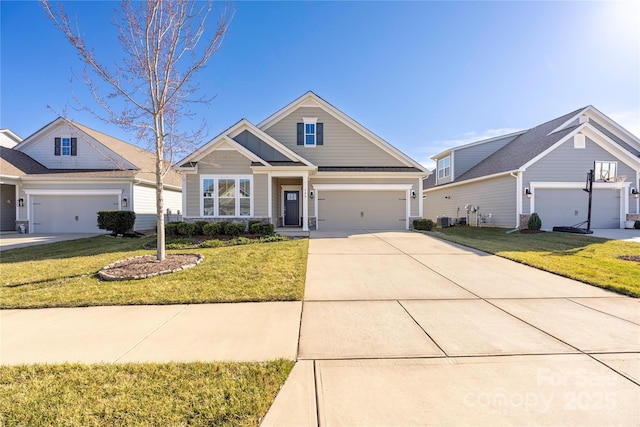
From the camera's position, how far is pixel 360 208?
1534 centimetres

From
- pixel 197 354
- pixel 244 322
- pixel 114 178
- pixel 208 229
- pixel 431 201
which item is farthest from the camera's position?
pixel 431 201

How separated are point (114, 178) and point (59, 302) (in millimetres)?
13082

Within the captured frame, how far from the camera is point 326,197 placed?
50.2 ft

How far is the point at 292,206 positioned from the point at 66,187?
40.5 ft

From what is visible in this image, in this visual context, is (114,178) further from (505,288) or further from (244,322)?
(505,288)

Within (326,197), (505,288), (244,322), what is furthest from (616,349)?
(326,197)

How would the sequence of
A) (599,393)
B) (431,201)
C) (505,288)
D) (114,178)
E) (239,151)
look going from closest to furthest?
(599,393)
(505,288)
(239,151)
(114,178)
(431,201)

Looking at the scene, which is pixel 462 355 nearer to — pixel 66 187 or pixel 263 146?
pixel 263 146

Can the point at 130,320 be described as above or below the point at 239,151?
below

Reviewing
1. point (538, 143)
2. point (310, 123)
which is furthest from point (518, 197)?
point (310, 123)

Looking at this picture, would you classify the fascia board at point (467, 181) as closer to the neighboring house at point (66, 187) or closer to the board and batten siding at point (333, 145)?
the board and batten siding at point (333, 145)

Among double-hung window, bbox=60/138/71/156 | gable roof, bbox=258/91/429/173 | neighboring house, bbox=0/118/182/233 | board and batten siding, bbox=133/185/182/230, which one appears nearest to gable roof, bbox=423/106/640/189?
gable roof, bbox=258/91/429/173

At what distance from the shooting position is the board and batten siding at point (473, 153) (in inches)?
826

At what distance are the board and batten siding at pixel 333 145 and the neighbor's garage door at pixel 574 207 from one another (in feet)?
26.3
